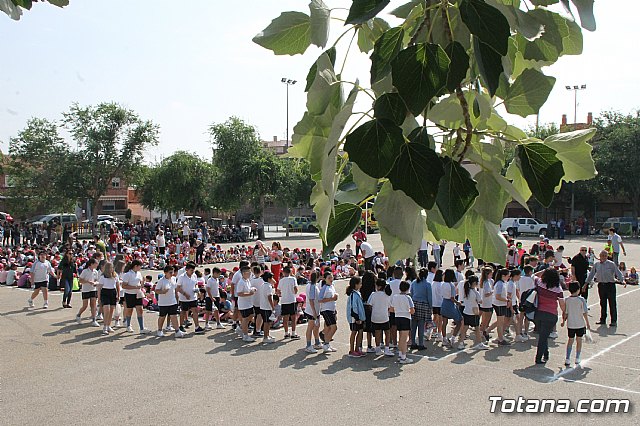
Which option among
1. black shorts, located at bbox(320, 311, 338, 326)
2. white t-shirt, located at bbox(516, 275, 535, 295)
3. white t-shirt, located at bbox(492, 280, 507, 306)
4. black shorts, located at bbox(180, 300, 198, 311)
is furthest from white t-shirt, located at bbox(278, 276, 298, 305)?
white t-shirt, located at bbox(516, 275, 535, 295)

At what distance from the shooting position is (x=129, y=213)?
207ft

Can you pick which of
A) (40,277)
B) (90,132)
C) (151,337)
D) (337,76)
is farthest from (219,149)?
(337,76)

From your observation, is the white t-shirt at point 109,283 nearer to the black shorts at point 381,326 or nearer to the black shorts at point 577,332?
the black shorts at point 381,326

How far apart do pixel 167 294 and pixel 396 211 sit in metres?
12.1

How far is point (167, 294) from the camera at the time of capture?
40.9ft

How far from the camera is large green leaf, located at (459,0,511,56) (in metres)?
0.94

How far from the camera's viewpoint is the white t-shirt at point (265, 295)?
38.9ft

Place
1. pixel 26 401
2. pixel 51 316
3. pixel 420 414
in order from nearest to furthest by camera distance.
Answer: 1. pixel 420 414
2. pixel 26 401
3. pixel 51 316

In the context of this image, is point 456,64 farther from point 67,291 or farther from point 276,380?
point 67,291

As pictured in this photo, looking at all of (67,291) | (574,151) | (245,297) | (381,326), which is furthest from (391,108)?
(67,291)

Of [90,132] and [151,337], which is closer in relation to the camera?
[151,337]

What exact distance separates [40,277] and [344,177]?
1646cm

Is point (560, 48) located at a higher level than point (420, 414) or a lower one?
higher

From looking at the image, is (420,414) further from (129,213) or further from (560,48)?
(129,213)
